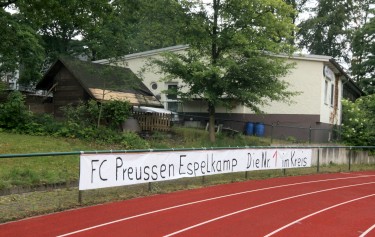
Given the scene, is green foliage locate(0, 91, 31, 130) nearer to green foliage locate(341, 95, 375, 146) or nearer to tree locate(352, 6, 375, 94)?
green foliage locate(341, 95, 375, 146)

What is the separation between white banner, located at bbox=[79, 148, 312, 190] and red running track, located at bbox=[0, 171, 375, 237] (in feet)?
2.00

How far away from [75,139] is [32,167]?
485 centimetres

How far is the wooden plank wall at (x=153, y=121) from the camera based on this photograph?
71.1 ft

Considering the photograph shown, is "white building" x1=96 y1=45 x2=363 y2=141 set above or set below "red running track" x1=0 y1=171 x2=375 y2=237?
above

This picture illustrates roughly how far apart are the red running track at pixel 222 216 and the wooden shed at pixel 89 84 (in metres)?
8.75

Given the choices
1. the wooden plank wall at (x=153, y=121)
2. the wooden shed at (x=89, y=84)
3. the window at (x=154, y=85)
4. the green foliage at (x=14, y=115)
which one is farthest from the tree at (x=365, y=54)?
the green foliage at (x=14, y=115)

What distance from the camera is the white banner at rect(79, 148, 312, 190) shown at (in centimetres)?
1060

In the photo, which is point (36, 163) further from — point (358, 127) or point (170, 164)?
point (358, 127)

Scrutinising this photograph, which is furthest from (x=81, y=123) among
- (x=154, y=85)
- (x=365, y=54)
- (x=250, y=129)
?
(x=365, y=54)

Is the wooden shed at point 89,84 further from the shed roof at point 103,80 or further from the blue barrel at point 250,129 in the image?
the blue barrel at point 250,129

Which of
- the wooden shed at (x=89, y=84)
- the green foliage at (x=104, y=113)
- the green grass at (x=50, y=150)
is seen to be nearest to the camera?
the green grass at (x=50, y=150)

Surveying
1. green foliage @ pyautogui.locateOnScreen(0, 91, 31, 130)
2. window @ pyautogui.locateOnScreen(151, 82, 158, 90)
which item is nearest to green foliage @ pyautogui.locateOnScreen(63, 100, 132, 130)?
green foliage @ pyautogui.locateOnScreen(0, 91, 31, 130)

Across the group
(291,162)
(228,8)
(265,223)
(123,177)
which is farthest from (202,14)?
(265,223)

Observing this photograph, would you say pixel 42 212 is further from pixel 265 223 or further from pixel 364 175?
pixel 364 175
